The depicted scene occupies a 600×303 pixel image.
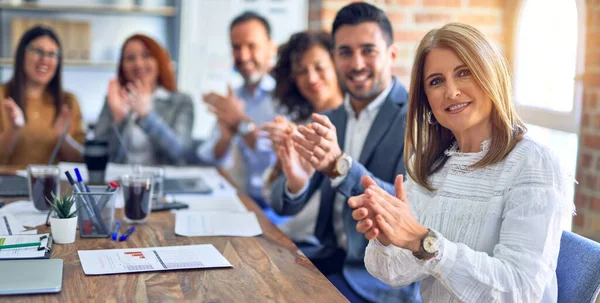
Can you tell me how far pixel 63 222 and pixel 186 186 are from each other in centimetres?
84

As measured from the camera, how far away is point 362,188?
1949mm

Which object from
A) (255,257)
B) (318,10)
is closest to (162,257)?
(255,257)

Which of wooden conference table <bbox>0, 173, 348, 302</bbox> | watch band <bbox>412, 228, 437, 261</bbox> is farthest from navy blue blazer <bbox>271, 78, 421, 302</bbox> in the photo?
watch band <bbox>412, 228, 437, 261</bbox>

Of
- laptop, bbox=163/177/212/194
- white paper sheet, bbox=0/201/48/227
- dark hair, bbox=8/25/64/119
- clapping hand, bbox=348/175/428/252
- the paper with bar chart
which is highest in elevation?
dark hair, bbox=8/25/64/119

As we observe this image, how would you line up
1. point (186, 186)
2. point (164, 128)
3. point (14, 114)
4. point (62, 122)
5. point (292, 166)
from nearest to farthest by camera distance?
Answer: 1. point (292, 166)
2. point (186, 186)
3. point (14, 114)
4. point (62, 122)
5. point (164, 128)

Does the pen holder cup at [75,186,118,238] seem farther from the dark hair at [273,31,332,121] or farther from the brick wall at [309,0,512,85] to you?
the brick wall at [309,0,512,85]

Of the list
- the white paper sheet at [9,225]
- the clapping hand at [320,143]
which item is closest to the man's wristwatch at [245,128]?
the clapping hand at [320,143]

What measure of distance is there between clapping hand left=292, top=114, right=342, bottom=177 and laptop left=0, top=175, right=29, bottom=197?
3.14 ft

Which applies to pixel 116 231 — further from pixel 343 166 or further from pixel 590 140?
pixel 590 140

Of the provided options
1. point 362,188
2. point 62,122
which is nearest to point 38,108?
point 62,122

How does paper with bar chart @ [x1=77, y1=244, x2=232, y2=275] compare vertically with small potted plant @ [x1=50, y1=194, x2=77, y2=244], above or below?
below

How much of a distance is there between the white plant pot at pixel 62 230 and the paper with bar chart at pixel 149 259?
0.10m

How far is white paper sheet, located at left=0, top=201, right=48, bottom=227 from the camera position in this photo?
1.87 m

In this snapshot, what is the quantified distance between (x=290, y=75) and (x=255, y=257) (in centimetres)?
154
